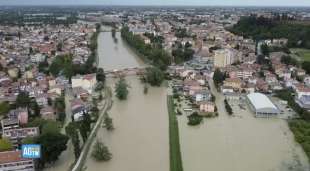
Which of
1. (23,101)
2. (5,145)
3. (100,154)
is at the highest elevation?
(23,101)

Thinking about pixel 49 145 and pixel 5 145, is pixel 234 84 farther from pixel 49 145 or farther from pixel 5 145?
pixel 5 145

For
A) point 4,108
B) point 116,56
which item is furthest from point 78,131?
point 116,56

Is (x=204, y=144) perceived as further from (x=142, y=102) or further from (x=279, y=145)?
(x=142, y=102)

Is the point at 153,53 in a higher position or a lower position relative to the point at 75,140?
higher

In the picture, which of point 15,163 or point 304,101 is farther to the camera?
point 304,101

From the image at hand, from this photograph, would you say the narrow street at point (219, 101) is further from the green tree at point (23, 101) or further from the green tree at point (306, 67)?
the green tree at point (23, 101)

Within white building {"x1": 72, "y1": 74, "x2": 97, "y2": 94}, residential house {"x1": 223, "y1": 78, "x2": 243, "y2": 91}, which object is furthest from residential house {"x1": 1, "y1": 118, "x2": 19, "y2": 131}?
residential house {"x1": 223, "y1": 78, "x2": 243, "y2": 91}

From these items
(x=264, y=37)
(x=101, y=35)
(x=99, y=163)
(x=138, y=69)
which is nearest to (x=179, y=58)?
(x=138, y=69)

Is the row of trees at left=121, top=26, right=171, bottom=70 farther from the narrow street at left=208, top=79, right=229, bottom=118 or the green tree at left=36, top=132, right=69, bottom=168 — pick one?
the green tree at left=36, top=132, right=69, bottom=168
